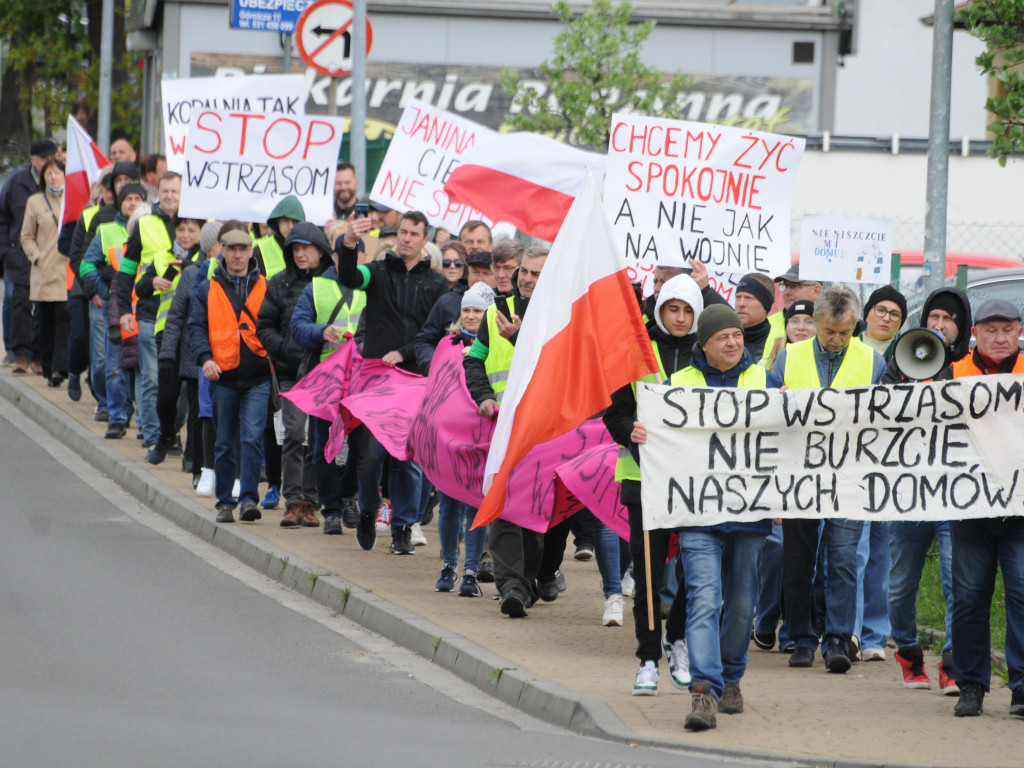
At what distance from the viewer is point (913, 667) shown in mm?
8242

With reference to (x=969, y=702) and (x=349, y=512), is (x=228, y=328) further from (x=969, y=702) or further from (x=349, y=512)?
(x=969, y=702)

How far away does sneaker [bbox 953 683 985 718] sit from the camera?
7645 mm

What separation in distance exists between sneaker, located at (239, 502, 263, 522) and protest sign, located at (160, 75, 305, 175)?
12.4ft

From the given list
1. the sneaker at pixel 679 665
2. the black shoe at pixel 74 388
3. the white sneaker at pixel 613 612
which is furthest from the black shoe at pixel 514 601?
the black shoe at pixel 74 388

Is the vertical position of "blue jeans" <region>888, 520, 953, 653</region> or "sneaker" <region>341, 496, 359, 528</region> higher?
"blue jeans" <region>888, 520, 953, 653</region>

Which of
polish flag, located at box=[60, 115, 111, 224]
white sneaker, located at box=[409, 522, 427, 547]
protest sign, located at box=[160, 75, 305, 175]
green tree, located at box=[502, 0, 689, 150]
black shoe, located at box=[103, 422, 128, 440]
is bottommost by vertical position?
white sneaker, located at box=[409, 522, 427, 547]

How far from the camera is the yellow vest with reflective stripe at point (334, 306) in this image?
11680 millimetres

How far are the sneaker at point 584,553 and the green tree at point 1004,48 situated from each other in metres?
3.77

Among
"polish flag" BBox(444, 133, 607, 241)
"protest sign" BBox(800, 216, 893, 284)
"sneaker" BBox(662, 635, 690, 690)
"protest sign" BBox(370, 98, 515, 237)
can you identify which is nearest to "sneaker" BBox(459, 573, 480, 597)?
"sneaker" BBox(662, 635, 690, 690)

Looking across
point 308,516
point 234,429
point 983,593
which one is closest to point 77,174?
point 234,429

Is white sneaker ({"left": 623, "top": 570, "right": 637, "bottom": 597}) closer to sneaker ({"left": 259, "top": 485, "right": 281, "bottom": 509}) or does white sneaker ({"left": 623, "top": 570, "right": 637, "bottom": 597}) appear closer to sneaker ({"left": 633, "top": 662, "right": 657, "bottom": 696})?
sneaker ({"left": 633, "top": 662, "right": 657, "bottom": 696})

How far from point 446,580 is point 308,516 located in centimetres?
227

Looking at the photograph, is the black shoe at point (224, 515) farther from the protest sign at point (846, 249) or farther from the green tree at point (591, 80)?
the green tree at point (591, 80)

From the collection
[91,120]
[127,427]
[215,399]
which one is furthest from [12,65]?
[215,399]
